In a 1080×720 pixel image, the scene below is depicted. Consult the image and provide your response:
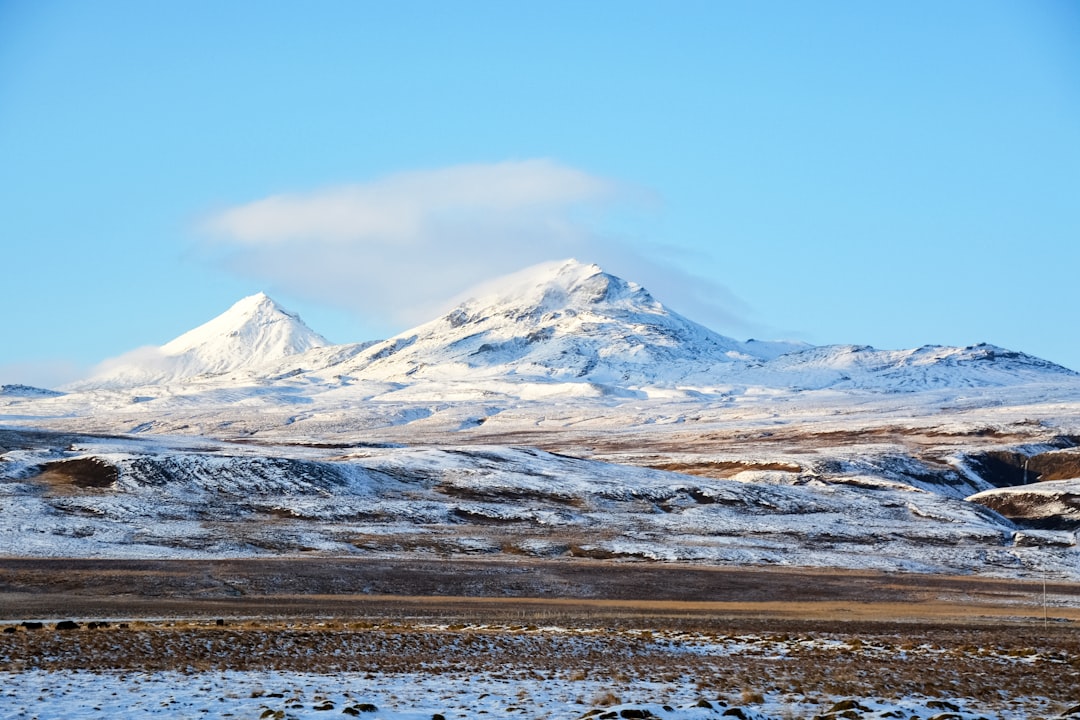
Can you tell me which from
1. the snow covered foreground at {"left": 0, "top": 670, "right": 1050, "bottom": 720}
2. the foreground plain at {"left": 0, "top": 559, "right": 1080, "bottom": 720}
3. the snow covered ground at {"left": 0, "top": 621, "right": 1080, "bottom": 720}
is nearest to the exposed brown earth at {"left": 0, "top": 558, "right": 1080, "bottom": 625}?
the foreground plain at {"left": 0, "top": 559, "right": 1080, "bottom": 720}

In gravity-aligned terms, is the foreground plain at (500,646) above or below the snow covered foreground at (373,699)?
below

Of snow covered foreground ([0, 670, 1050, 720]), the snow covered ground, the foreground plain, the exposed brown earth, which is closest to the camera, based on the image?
snow covered foreground ([0, 670, 1050, 720])

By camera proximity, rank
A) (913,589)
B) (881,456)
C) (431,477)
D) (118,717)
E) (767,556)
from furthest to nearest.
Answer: (881,456) < (431,477) < (767,556) < (913,589) < (118,717)

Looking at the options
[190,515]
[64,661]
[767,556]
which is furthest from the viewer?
[190,515]

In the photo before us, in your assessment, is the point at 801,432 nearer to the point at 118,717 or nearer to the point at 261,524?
the point at 261,524

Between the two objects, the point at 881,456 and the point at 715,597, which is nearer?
the point at 715,597

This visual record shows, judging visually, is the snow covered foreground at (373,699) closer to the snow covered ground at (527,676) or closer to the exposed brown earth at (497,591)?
the snow covered ground at (527,676)

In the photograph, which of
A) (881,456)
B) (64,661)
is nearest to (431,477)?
(881,456)

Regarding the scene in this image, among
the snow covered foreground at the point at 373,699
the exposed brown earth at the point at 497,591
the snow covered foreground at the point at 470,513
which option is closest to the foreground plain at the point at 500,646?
the snow covered foreground at the point at 373,699

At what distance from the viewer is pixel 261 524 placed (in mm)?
72750

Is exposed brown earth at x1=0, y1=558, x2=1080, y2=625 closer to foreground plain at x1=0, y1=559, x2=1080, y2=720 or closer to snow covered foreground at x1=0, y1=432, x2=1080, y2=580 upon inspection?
foreground plain at x1=0, y1=559, x2=1080, y2=720

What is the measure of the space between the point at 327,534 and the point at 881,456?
78617mm

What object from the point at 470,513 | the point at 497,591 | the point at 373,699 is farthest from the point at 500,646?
the point at 470,513

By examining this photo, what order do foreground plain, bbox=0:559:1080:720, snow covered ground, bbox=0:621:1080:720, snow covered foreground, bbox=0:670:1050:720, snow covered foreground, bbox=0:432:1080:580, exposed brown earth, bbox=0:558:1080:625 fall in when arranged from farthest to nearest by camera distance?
snow covered foreground, bbox=0:432:1080:580, exposed brown earth, bbox=0:558:1080:625, foreground plain, bbox=0:559:1080:720, snow covered ground, bbox=0:621:1080:720, snow covered foreground, bbox=0:670:1050:720
